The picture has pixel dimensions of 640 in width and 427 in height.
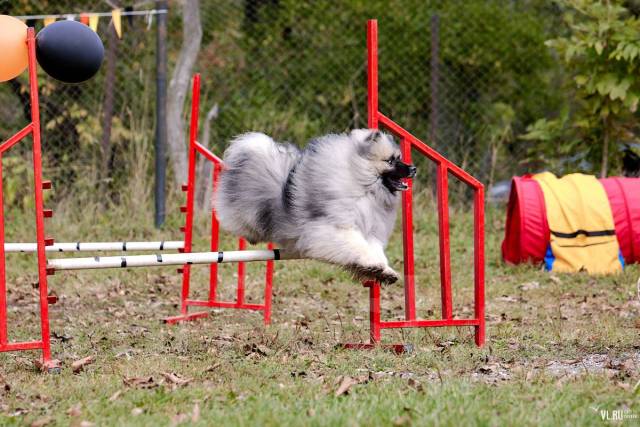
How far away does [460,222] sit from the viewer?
29.8ft

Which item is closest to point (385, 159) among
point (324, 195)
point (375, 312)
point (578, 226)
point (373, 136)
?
point (373, 136)

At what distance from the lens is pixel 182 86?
30.1ft

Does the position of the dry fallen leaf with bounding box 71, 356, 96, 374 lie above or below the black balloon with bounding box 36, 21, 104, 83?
below

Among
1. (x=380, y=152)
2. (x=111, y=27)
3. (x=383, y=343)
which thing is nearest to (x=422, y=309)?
(x=383, y=343)

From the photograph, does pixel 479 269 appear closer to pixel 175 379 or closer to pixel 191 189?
pixel 175 379

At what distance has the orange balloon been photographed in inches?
161

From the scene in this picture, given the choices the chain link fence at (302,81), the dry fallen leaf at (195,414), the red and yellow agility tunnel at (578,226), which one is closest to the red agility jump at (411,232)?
the dry fallen leaf at (195,414)

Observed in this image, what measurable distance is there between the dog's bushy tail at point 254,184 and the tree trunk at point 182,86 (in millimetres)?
4746

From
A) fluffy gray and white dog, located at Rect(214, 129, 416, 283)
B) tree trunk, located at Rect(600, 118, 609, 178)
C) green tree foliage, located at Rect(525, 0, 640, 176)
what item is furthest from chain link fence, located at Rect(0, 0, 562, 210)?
fluffy gray and white dog, located at Rect(214, 129, 416, 283)

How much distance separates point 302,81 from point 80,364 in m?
6.12

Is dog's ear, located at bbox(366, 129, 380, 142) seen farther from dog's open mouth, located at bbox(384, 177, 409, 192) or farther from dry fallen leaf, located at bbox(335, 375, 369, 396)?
dry fallen leaf, located at bbox(335, 375, 369, 396)

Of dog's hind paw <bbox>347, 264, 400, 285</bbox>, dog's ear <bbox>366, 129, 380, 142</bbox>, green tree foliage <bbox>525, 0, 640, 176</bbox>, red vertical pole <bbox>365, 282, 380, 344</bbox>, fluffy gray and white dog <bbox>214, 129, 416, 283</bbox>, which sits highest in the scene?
green tree foliage <bbox>525, 0, 640, 176</bbox>

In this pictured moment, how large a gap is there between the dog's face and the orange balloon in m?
1.65

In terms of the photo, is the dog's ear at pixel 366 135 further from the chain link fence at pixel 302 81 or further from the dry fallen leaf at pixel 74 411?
the chain link fence at pixel 302 81
